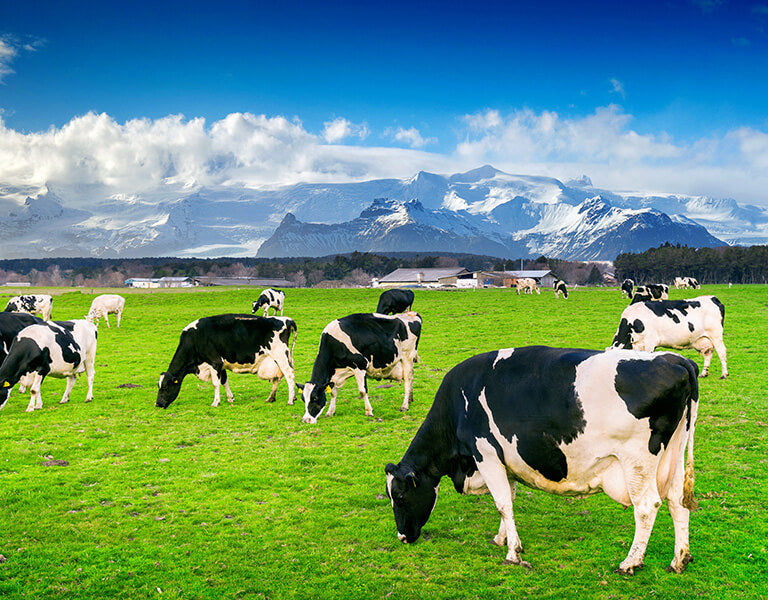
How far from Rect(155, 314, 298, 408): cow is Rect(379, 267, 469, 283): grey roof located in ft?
416

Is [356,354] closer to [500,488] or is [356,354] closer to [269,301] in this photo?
[500,488]

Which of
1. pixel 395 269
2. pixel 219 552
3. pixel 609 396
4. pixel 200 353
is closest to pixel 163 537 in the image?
pixel 219 552

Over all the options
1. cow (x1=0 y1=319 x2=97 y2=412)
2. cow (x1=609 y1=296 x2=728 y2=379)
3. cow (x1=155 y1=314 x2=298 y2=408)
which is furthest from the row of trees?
cow (x1=0 y1=319 x2=97 y2=412)

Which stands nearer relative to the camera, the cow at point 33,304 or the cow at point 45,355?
the cow at point 45,355

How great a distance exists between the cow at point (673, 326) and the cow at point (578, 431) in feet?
43.2

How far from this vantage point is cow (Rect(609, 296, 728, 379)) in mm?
19094

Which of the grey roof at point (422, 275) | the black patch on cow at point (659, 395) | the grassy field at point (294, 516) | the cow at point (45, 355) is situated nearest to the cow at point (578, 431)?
the black patch on cow at point (659, 395)

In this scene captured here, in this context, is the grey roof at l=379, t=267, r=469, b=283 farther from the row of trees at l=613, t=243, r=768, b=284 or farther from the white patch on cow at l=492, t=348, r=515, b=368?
the white patch on cow at l=492, t=348, r=515, b=368

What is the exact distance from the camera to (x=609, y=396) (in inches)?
261

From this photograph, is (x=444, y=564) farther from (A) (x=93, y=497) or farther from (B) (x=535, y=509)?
(A) (x=93, y=497)

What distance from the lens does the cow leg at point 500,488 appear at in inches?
289

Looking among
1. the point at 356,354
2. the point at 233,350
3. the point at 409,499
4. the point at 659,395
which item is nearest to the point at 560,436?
the point at 659,395

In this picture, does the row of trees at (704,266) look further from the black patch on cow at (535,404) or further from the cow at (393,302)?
the black patch on cow at (535,404)

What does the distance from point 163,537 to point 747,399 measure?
1649 centimetres
